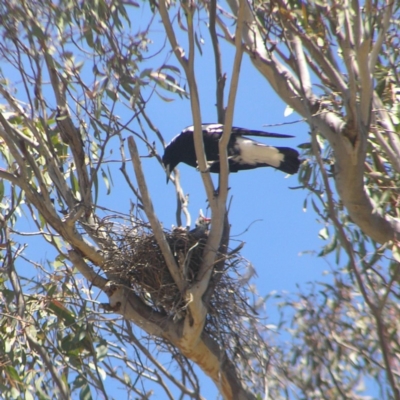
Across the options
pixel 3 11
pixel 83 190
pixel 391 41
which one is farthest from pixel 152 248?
pixel 391 41

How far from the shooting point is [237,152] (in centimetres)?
483

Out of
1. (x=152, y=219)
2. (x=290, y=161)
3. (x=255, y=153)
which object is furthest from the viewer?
(x=255, y=153)

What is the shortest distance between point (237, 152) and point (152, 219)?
190 cm

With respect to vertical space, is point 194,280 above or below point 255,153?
below

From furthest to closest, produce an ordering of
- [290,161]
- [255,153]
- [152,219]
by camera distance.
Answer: [255,153], [290,161], [152,219]

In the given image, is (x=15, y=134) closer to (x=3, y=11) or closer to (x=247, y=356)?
(x=3, y=11)

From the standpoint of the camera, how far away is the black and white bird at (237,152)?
177 inches

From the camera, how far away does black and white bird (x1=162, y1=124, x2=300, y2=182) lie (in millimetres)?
4500

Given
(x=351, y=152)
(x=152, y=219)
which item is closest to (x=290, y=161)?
(x=351, y=152)

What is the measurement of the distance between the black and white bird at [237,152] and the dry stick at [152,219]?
1.40m

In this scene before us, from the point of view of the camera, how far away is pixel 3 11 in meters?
3.66

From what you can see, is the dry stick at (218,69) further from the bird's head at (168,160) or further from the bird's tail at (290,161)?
the bird's head at (168,160)

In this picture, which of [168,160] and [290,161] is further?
[168,160]

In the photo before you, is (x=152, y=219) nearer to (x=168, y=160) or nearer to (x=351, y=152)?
(x=351, y=152)
